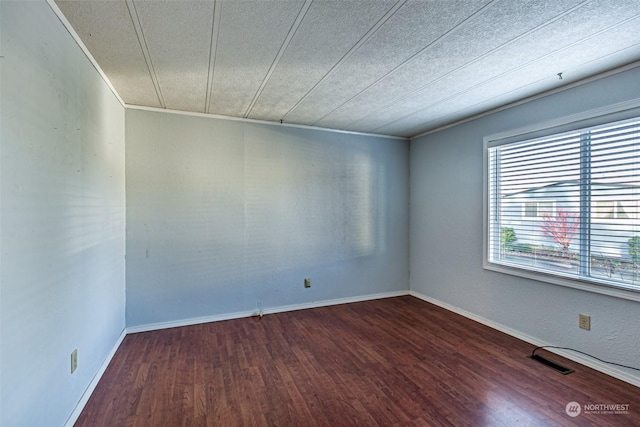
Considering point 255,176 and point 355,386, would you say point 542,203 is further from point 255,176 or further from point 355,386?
point 255,176

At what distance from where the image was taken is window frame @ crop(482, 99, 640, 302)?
217cm

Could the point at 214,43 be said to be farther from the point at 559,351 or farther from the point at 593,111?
the point at 559,351

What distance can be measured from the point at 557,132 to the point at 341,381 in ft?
8.98

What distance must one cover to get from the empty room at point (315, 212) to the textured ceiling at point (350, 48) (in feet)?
0.06

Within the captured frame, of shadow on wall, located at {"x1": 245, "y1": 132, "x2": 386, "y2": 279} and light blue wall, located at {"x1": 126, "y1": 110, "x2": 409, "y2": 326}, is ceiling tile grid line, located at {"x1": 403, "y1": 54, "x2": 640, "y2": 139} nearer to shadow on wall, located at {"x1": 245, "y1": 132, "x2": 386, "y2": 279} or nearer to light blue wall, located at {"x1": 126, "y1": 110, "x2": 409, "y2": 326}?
Answer: light blue wall, located at {"x1": 126, "y1": 110, "x2": 409, "y2": 326}

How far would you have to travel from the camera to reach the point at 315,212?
387 centimetres

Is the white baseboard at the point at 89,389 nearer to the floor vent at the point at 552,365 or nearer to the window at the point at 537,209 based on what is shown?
the floor vent at the point at 552,365

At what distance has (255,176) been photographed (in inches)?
139

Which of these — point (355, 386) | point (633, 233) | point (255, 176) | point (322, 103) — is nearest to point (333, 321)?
point (355, 386)

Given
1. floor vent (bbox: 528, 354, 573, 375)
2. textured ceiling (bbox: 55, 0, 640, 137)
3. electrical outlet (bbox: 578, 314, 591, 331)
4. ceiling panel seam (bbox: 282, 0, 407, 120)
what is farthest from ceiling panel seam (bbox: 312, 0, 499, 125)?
floor vent (bbox: 528, 354, 573, 375)

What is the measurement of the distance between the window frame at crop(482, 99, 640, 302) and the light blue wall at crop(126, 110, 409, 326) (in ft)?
4.26

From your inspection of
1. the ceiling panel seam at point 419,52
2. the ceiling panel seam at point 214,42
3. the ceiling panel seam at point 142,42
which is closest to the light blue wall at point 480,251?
the ceiling panel seam at point 419,52

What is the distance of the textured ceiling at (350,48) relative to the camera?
62.0 inches

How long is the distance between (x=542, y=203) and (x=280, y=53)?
2.63 m
